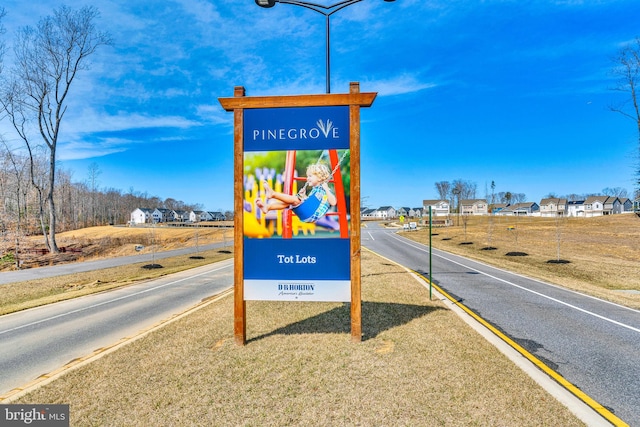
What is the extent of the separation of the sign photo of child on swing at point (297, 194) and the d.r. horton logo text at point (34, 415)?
3744 millimetres

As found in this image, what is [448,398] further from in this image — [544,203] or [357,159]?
[544,203]

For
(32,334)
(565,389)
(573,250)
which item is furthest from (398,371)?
(573,250)

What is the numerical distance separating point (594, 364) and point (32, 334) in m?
12.1

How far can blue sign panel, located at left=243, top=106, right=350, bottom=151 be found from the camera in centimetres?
671

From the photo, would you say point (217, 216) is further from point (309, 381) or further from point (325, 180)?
point (309, 381)

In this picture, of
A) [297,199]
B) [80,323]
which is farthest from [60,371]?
[297,199]

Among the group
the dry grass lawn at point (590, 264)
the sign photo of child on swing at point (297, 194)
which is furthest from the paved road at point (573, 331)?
the sign photo of child on swing at point (297, 194)

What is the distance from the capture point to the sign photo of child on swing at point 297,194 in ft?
21.9

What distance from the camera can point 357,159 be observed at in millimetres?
6590

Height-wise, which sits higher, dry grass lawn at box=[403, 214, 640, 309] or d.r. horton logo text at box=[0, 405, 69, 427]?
d.r. horton logo text at box=[0, 405, 69, 427]

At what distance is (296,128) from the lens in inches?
267

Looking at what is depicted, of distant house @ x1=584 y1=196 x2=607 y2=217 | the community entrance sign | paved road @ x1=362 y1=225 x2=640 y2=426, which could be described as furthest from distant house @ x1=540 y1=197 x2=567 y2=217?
the community entrance sign

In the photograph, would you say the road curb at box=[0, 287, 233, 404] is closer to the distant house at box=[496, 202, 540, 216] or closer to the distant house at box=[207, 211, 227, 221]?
the distant house at box=[496, 202, 540, 216]

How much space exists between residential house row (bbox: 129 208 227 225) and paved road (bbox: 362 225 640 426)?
365 ft
